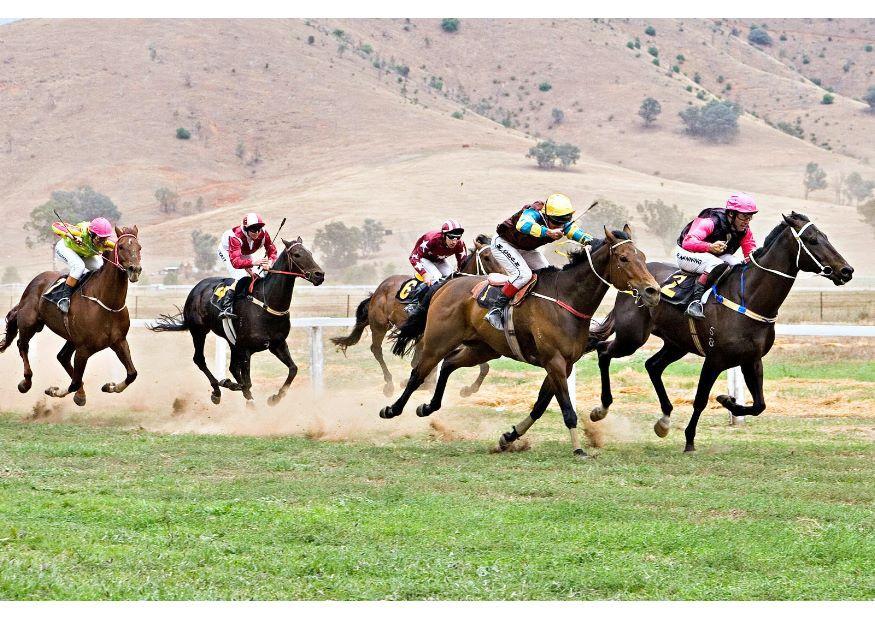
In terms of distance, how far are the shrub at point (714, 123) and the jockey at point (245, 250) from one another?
10792 centimetres

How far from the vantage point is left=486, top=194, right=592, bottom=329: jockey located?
11.0m

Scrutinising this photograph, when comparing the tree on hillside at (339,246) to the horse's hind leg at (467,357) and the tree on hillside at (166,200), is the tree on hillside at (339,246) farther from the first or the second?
the horse's hind leg at (467,357)

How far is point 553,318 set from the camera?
436 inches

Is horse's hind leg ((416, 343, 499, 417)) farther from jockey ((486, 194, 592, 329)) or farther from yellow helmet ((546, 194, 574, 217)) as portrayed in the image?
yellow helmet ((546, 194, 574, 217))

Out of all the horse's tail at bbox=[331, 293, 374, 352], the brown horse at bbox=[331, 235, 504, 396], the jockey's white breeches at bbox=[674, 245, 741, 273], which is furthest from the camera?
the horse's tail at bbox=[331, 293, 374, 352]

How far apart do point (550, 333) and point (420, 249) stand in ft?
16.9

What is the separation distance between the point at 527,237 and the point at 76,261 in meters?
6.17

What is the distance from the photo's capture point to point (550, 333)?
11.1 m

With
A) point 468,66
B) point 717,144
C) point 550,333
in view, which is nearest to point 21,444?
point 550,333

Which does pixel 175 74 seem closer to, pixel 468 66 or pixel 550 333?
pixel 468 66

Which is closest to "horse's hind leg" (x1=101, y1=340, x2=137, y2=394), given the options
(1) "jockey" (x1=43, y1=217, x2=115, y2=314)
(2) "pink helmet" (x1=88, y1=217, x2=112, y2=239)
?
(1) "jockey" (x1=43, y1=217, x2=115, y2=314)

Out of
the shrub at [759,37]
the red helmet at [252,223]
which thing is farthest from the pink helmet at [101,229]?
the shrub at [759,37]

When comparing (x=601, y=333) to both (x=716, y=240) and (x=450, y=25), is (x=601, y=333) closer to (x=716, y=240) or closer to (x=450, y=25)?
(x=716, y=240)

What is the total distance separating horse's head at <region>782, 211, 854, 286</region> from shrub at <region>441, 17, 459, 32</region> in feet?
467
